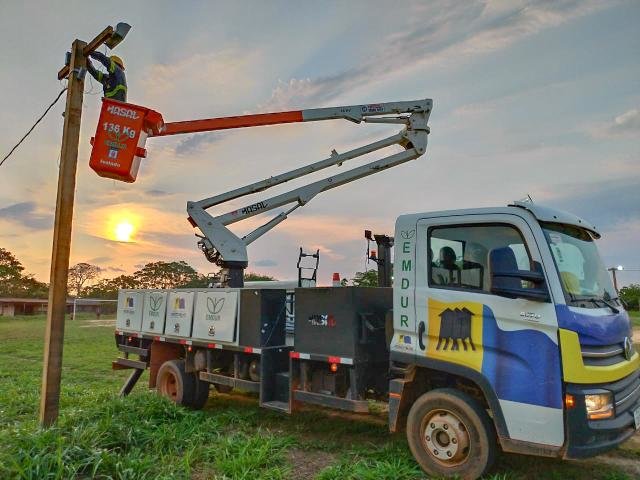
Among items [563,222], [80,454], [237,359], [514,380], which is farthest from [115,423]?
[563,222]

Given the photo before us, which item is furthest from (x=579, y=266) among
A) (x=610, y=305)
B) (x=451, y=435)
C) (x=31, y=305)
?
(x=31, y=305)

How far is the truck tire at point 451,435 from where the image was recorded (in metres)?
4.62

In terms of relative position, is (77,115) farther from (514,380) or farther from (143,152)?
(514,380)

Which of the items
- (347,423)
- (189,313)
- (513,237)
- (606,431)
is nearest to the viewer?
(606,431)

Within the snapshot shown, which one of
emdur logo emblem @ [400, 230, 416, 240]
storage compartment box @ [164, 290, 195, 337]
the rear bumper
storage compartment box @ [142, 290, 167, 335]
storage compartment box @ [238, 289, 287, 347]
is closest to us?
the rear bumper

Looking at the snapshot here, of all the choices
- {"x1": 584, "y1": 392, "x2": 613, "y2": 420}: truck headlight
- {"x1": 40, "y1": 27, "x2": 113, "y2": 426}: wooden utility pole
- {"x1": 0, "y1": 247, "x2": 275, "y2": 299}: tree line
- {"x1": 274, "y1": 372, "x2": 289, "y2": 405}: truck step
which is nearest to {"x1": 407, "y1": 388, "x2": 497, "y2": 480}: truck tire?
{"x1": 584, "y1": 392, "x2": 613, "y2": 420}: truck headlight

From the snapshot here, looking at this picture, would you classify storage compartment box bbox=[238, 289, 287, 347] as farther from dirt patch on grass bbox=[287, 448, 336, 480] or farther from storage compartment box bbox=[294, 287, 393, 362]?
dirt patch on grass bbox=[287, 448, 336, 480]

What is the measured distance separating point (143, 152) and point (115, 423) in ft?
11.7

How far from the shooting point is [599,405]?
4.22m

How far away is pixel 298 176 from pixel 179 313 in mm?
4178

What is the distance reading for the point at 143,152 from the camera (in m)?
6.82

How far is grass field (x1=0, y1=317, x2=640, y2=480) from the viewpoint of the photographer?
4988 mm

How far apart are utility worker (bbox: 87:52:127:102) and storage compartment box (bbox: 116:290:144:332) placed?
11.9 ft

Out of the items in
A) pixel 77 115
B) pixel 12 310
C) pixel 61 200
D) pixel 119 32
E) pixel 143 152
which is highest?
pixel 119 32
